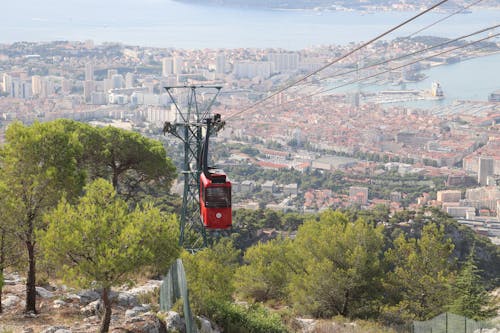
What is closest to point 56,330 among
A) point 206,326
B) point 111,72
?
point 206,326

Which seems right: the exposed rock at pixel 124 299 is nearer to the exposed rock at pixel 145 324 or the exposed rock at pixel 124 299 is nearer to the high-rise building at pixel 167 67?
the exposed rock at pixel 145 324

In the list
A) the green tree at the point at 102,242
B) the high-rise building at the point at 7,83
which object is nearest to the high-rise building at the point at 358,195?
the green tree at the point at 102,242

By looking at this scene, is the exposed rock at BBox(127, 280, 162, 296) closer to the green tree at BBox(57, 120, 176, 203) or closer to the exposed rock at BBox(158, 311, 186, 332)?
the exposed rock at BBox(158, 311, 186, 332)

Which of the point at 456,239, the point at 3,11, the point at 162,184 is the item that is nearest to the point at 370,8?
the point at 3,11

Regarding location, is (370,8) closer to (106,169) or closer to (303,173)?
(303,173)

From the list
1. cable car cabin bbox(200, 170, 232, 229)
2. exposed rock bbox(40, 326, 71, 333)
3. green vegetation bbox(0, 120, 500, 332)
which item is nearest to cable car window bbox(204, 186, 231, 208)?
cable car cabin bbox(200, 170, 232, 229)

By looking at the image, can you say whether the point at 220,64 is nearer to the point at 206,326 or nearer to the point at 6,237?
the point at 206,326
